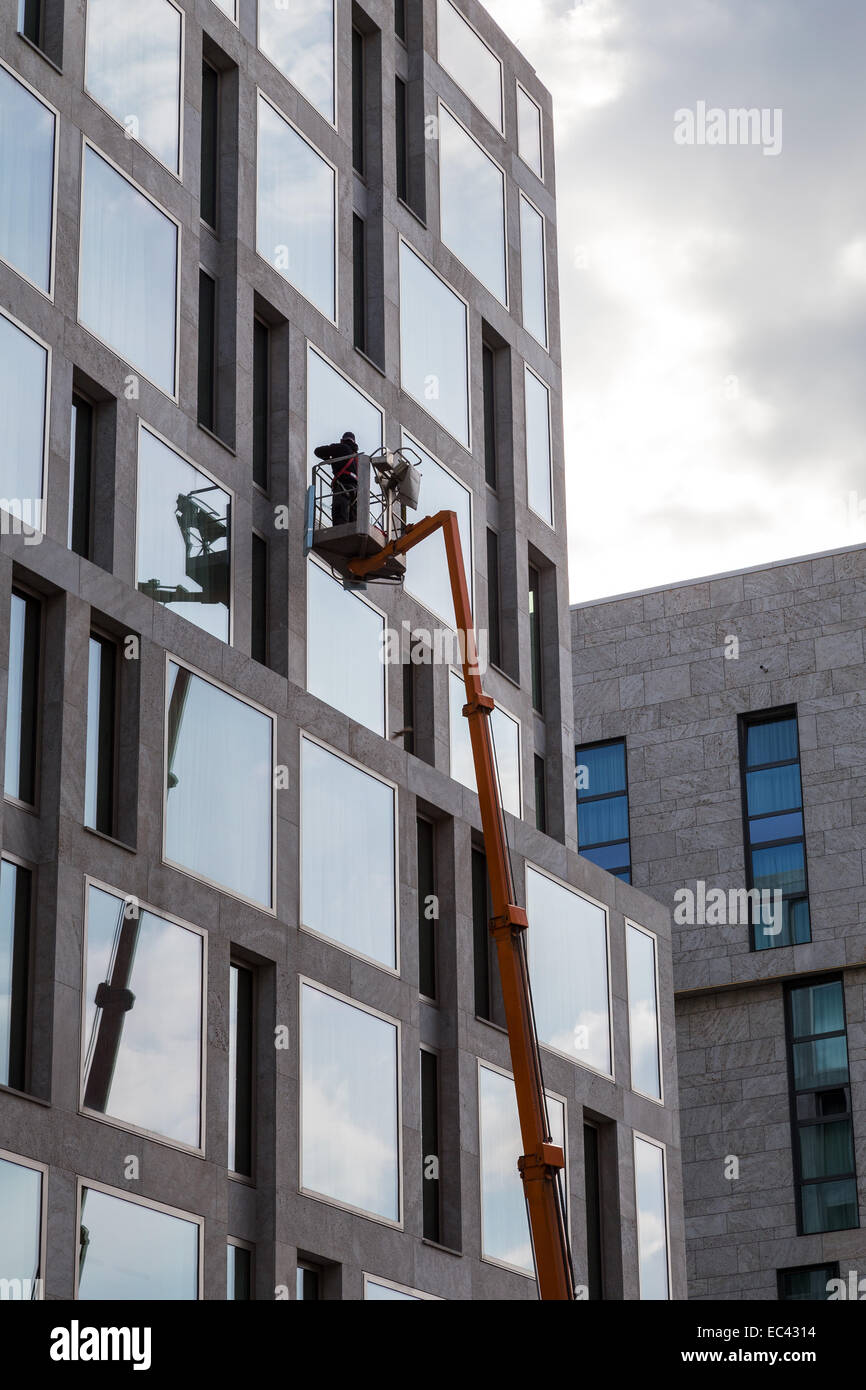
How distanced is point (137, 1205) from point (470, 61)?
28.8m

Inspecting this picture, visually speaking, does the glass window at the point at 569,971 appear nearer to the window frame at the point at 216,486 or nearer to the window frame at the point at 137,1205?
the window frame at the point at 216,486

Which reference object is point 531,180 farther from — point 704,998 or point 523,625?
point 704,998

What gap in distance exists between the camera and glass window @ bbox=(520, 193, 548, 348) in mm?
50781

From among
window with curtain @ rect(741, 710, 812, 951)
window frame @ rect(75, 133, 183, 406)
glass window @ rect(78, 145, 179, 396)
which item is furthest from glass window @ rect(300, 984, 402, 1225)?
window with curtain @ rect(741, 710, 812, 951)

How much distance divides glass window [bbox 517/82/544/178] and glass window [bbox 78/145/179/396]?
1617cm

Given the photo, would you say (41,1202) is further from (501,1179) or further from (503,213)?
(503,213)

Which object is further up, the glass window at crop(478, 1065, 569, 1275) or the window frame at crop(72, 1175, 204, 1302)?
the glass window at crop(478, 1065, 569, 1275)

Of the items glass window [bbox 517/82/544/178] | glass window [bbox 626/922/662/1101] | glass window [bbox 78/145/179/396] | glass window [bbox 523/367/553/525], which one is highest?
glass window [bbox 517/82/544/178]

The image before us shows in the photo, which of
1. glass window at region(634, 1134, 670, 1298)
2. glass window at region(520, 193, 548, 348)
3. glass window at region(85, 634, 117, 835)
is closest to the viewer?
glass window at region(85, 634, 117, 835)

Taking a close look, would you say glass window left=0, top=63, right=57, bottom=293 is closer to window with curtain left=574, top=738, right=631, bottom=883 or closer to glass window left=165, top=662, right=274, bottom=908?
glass window left=165, top=662, right=274, bottom=908

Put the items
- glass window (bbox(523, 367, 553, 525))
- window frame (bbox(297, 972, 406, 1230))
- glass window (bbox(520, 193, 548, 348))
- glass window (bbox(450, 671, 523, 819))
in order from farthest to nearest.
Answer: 1. glass window (bbox(520, 193, 548, 348))
2. glass window (bbox(523, 367, 553, 525))
3. glass window (bbox(450, 671, 523, 819))
4. window frame (bbox(297, 972, 406, 1230))

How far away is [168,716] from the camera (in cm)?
3381

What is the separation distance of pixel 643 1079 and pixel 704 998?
1494 cm

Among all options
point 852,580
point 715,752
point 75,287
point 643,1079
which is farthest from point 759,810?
point 75,287
